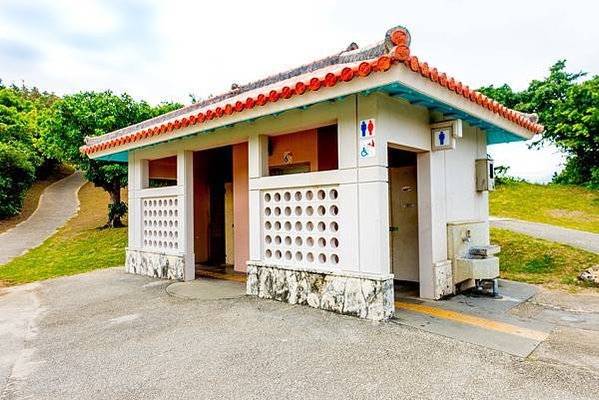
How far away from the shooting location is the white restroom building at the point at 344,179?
463cm

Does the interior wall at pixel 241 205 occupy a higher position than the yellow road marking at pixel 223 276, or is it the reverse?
the interior wall at pixel 241 205

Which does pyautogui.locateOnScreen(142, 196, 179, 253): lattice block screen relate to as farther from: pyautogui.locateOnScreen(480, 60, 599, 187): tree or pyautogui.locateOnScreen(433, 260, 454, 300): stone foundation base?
pyautogui.locateOnScreen(480, 60, 599, 187): tree

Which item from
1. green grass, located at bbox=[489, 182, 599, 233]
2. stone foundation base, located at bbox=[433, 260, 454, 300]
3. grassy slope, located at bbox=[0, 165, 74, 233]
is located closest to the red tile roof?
stone foundation base, located at bbox=[433, 260, 454, 300]

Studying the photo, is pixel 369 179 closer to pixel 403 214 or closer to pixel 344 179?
pixel 344 179

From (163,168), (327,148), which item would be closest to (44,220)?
(163,168)

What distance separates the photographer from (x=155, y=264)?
8117 millimetres

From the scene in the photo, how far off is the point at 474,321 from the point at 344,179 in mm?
2412

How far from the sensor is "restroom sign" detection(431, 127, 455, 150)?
18.0 ft

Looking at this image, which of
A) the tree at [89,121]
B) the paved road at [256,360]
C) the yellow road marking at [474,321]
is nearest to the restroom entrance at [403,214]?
the yellow road marking at [474,321]

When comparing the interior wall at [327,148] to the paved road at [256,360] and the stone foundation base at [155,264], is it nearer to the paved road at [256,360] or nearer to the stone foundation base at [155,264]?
the paved road at [256,360]

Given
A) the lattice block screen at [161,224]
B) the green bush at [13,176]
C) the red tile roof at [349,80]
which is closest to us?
the red tile roof at [349,80]

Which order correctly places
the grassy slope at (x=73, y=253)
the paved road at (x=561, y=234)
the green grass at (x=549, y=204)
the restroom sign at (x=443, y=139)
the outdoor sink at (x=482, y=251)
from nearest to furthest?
the restroom sign at (x=443, y=139) → the outdoor sink at (x=482, y=251) → the paved road at (x=561, y=234) → the grassy slope at (x=73, y=253) → the green grass at (x=549, y=204)

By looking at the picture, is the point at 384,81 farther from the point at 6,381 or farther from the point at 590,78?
the point at 590,78

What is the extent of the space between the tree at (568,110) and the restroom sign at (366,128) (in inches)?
696
